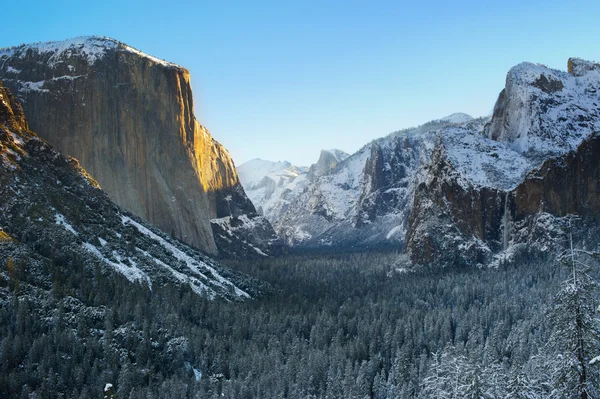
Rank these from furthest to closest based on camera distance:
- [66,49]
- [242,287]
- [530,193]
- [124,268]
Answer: [66,49] → [530,193] → [242,287] → [124,268]

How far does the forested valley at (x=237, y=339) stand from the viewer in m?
80.6

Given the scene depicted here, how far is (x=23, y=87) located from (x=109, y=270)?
98501 mm

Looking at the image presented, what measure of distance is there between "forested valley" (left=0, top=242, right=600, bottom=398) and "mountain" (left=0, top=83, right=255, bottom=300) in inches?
146

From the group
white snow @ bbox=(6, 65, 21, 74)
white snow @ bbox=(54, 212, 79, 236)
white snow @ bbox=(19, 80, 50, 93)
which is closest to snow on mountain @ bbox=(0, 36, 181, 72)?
white snow @ bbox=(6, 65, 21, 74)

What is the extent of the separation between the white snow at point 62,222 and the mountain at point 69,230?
0.21 metres

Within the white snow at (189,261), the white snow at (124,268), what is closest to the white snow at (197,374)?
the white snow at (124,268)

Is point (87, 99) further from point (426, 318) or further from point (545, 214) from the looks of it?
point (545, 214)

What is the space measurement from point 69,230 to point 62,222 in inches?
86.3

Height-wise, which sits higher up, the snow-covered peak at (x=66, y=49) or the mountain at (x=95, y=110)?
the snow-covered peak at (x=66, y=49)

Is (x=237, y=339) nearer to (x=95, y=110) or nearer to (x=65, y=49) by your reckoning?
(x=95, y=110)

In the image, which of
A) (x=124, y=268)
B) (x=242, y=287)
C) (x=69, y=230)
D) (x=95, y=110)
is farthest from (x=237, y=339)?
(x=95, y=110)

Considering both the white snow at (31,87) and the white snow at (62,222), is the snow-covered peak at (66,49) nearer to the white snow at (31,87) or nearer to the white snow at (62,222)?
the white snow at (31,87)

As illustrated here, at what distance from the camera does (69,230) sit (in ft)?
374

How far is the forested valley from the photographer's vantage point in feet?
264
